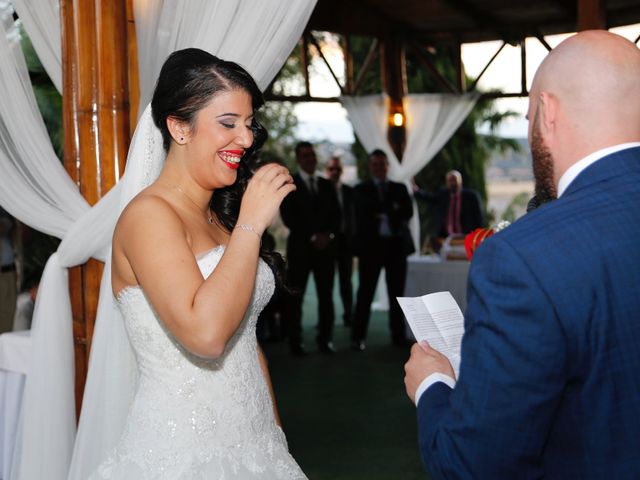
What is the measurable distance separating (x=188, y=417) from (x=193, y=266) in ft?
1.25

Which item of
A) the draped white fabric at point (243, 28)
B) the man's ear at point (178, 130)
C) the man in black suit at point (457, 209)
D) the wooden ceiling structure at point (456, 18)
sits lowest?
the man in black suit at point (457, 209)

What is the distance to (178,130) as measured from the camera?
1.96 m

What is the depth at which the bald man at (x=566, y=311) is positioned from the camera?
1.11 meters

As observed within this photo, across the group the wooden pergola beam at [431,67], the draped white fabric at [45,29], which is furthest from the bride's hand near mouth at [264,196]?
the wooden pergola beam at [431,67]

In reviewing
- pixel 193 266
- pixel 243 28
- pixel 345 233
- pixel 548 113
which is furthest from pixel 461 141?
pixel 548 113

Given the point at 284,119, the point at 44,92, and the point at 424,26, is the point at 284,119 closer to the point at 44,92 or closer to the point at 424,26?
the point at 424,26

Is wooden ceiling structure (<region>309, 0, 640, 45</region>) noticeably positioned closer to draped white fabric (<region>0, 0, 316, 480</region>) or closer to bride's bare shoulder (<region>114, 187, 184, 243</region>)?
draped white fabric (<region>0, 0, 316, 480</region>)

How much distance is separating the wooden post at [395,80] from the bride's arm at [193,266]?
807cm

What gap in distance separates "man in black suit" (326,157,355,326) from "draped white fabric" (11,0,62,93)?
4.00 metres

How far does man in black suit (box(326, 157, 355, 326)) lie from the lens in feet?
24.4

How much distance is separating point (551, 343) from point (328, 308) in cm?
595

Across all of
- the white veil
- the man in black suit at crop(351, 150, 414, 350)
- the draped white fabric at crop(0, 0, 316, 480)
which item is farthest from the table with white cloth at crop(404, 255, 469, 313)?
the white veil

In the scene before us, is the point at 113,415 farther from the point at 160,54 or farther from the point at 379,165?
the point at 379,165

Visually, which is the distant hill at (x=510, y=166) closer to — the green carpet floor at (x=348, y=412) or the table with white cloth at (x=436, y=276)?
the table with white cloth at (x=436, y=276)
